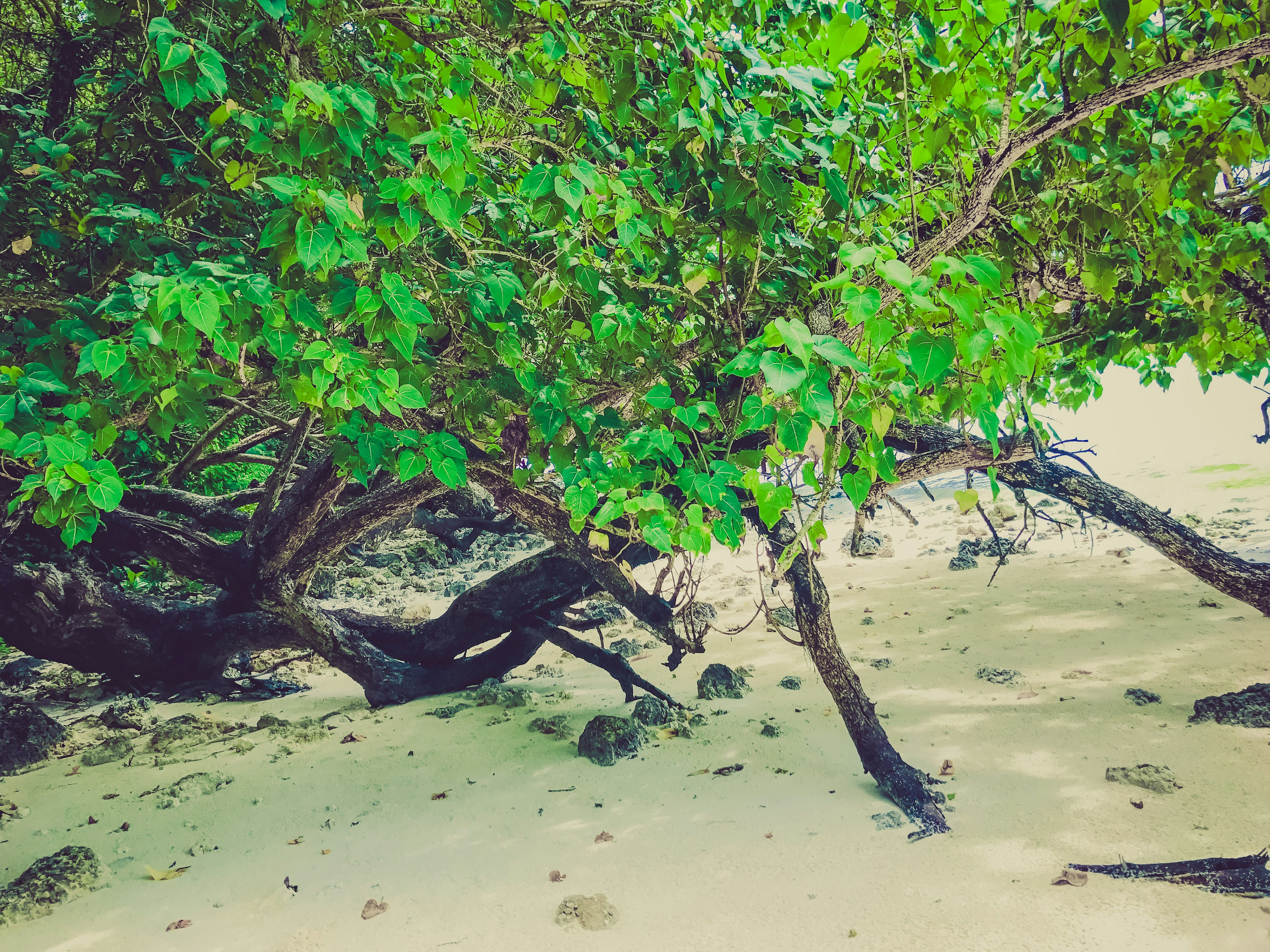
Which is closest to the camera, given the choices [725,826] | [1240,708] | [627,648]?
[725,826]

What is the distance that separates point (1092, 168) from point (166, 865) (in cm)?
500

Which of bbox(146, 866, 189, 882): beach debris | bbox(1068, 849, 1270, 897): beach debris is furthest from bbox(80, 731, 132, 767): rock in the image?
bbox(1068, 849, 1270, 897): beach debris

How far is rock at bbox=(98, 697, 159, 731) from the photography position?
488 cm

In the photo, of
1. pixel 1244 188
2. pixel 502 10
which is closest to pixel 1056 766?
pixel 1244 188

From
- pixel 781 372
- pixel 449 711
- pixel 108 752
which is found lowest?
pixel 449 711

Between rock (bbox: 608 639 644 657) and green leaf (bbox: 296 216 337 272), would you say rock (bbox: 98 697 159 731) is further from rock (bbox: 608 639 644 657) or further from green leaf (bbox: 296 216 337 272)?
green leaf (bbox: 296 216 337 272)

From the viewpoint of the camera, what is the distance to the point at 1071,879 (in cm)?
268

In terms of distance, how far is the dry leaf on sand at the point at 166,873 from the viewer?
10.1ft

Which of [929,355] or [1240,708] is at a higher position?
[929,355]

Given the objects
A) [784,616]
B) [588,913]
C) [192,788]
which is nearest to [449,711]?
[192,788]

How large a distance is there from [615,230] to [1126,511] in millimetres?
3598

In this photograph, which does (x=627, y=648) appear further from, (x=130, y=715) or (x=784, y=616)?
(x=130, y=715)

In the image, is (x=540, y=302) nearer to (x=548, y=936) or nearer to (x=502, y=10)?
(x=502, y=10)

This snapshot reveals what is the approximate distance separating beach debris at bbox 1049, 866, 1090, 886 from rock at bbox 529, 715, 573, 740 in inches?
111
